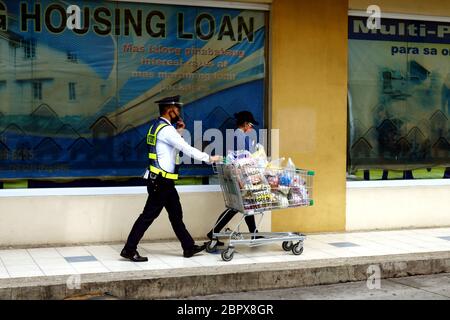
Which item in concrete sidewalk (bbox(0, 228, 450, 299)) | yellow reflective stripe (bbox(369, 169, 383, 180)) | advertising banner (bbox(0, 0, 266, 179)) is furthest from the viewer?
yellow reflective stripe (bbox(369, 169, 383, 180))

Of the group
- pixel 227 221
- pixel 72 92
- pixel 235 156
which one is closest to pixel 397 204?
pixel 227 221

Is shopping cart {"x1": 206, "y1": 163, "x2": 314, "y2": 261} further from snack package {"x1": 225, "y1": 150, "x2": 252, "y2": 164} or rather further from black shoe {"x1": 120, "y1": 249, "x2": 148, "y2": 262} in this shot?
black shoe {"x1": 120, "y1": 249, "x2": 148, "y2": 262}

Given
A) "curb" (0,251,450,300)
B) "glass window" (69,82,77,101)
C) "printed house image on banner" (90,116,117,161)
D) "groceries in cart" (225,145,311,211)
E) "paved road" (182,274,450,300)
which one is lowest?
"paved road" (182,274,450,300)

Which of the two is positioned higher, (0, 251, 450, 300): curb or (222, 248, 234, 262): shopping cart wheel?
(222, 248, 234, 262): shopping cart wheel

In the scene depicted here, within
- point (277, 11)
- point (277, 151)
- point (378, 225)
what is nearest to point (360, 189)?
point (378, 225)

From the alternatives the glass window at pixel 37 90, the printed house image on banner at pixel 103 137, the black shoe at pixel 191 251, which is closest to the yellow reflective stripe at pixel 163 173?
the black shoe at pixel 191 251

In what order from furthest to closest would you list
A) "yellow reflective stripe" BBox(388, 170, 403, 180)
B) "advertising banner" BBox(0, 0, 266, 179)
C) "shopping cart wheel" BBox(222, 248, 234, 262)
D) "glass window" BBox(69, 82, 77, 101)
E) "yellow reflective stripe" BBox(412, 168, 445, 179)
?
1. "yellow reflective stripe" BBox(412, 168, 445, 179)
2. "yellow reflective stripe" BBox(388, 170, 403, 180)
3. "glass window" BBox(69, 82, 77, 101)
4. "advertising banner" BBox(0, 0, 266, 179)
5. "shopping cart wheel" BBox(222, 248, 234, 262)

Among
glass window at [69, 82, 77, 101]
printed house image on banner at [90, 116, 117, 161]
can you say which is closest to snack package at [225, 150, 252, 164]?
printed house image on banner at [90, 116, 117, 161]

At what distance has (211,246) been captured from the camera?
30.8ft

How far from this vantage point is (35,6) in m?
9.52

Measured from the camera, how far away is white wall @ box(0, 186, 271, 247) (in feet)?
30.9

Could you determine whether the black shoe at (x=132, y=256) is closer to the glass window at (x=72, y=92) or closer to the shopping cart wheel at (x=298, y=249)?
the shopping cart wheel at (x=298, y=249)

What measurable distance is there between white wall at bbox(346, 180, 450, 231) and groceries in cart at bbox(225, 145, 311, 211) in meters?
2.10

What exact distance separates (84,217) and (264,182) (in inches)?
94.1
